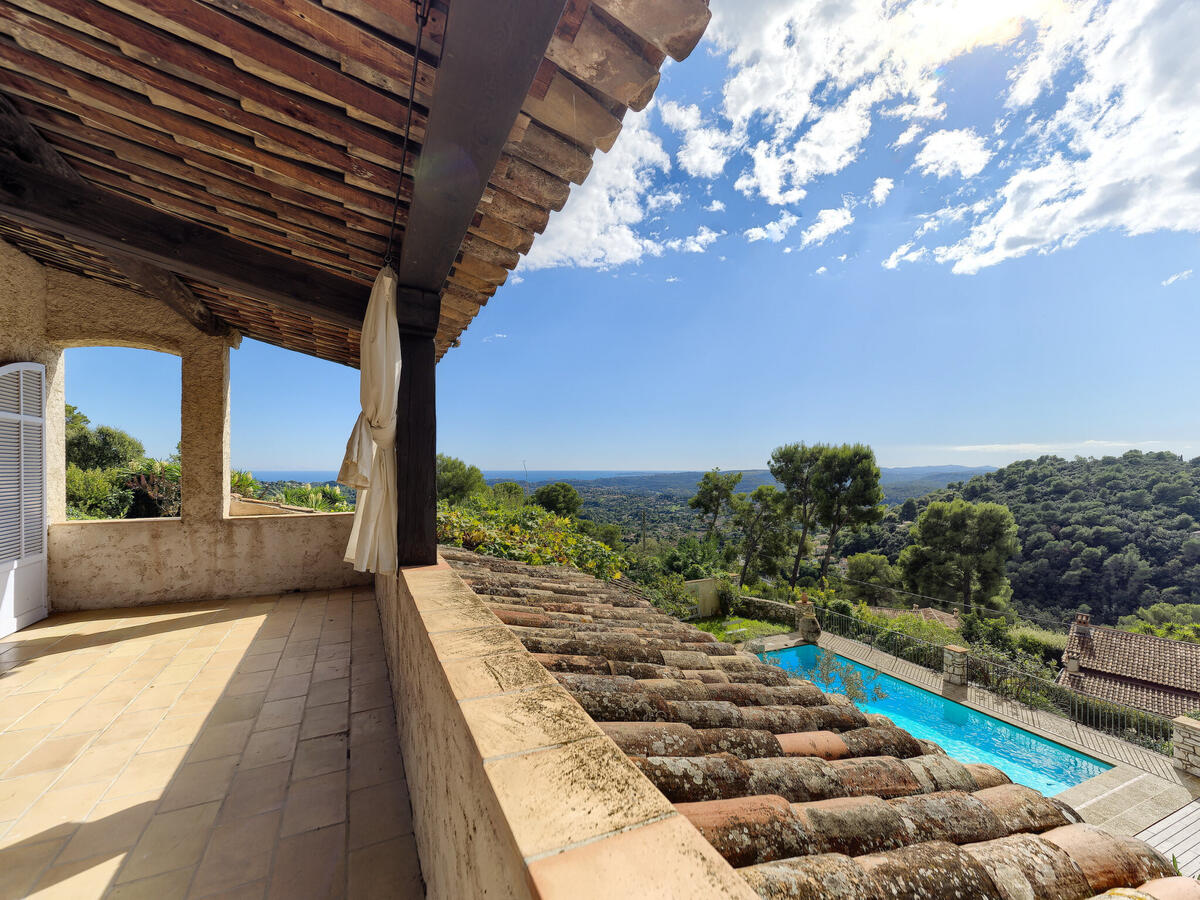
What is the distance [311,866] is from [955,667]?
12245mm

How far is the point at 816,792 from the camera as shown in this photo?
49.7 inches

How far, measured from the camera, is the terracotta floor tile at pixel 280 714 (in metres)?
2.89

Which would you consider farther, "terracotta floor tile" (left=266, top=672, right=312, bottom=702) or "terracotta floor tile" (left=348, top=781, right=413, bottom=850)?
"terracotta floor tile" (left=266, top=672, right=312, bottom=702)

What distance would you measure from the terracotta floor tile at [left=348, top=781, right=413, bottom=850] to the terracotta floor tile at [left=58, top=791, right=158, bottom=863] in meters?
0.94

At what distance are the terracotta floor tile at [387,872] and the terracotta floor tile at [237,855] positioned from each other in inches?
15.1

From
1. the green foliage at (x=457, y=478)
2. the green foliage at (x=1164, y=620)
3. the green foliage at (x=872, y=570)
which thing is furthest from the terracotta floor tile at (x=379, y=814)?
the green foliage at (x=1164, y=620)

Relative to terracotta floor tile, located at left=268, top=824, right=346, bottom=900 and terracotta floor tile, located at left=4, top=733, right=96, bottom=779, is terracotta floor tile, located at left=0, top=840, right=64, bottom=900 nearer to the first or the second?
terracotta floor tile, located at left=4, top=733, right=96, bottom=779

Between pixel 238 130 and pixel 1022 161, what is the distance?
43.2 meters

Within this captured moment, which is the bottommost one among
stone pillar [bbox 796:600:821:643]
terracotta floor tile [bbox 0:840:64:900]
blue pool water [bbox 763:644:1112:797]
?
blue pool water [bbox 763:644:1112:797]

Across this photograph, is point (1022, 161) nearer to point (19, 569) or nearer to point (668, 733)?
point (668, 733)

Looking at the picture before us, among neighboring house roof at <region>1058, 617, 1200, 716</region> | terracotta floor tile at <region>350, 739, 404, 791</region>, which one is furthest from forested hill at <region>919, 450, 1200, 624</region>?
terracotta floor tile at <region>350, 739, 404, 791</region>

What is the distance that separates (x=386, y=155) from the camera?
182 centimetres

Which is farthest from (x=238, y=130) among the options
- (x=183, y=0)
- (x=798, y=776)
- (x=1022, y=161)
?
(x=1022, y=161)

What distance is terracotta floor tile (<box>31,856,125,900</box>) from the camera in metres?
1.75
